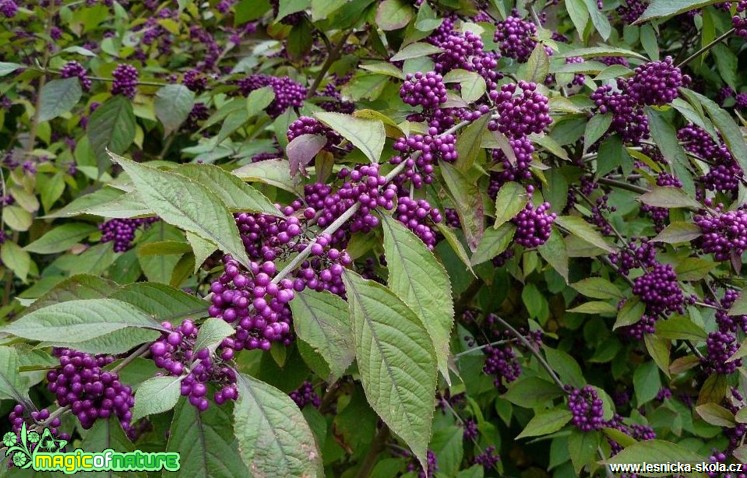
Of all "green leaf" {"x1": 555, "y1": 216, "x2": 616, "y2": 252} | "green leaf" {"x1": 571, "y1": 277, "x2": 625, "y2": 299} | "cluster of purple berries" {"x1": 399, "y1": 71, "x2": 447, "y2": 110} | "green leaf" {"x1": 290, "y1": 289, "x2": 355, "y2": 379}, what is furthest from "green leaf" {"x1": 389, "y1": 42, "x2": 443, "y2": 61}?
"green leaf" {"x1": 571, "y1": 277, "x2": 625, "y2": 299}

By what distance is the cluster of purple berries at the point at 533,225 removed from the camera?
1.78 meters

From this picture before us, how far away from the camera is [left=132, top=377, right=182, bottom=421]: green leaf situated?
34.1 inches

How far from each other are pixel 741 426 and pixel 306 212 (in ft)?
5.21

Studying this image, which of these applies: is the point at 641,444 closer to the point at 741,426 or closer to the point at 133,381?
the point at 741,426

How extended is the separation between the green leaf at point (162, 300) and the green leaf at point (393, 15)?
1324 mm

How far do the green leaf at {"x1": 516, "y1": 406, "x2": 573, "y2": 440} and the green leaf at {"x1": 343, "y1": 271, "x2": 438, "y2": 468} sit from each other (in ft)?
4.82

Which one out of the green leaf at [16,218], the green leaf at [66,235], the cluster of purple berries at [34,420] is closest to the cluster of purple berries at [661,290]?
the cluster of purple berries at [34,420]

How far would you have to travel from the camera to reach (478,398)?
11.9 feet

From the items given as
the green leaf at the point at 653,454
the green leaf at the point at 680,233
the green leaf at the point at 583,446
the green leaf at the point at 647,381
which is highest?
the green leaf at the point at 680,233

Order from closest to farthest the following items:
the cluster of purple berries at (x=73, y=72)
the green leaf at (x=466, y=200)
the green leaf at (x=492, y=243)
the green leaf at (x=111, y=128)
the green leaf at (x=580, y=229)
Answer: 1. the green leaf at (x=466, y=200)
2. the green leaf at (x=492, y=243)
3. the green leaf at (x=580, y=229)
4. the green leaf at (x=111, y=128)
5. the cluster of purple berries at (x=73, y=72)

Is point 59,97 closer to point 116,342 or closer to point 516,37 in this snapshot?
point 516,37

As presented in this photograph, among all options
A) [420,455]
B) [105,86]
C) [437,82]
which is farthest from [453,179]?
[105,86]

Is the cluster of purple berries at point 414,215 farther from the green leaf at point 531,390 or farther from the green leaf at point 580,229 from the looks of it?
the green leaf at point 531,390

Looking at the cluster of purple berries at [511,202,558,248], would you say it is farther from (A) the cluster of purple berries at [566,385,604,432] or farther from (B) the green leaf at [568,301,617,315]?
(A) the cluster of purple berries at [566,385,604,432]
